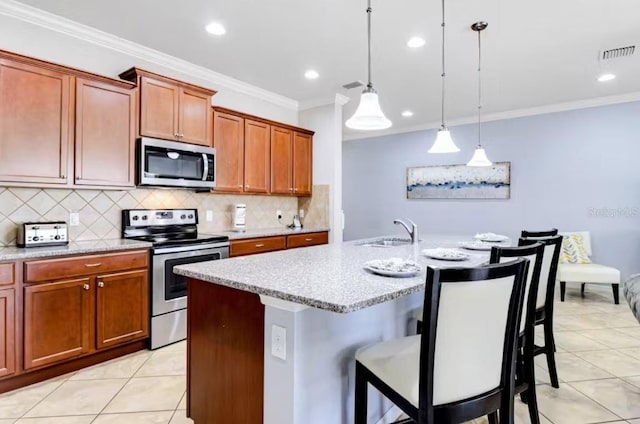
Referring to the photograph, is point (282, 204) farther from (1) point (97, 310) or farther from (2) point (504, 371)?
(2) point (504, 371)

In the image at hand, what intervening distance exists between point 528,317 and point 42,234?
3.29 m

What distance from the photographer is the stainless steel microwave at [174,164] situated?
310cm

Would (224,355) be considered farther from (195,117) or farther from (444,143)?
(195,117)

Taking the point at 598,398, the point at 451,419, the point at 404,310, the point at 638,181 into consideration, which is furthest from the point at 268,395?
the point at 638,181

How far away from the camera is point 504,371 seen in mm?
1262

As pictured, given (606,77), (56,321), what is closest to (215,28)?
(56,321)

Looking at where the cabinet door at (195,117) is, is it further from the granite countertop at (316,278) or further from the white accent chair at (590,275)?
the white accent chair at (590,275)

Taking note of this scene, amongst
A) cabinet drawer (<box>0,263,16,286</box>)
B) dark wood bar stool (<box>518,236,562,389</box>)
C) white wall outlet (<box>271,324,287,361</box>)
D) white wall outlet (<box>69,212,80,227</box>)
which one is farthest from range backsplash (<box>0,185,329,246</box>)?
dark wood bar stool (<box>518,236,562,389</box>)

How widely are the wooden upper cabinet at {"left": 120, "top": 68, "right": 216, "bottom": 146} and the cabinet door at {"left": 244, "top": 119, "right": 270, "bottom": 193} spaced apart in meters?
0.58

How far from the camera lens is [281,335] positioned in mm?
1369

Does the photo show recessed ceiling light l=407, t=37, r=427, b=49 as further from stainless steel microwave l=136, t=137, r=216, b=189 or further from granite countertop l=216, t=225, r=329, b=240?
granite countertop l=216, t=225, r=329, b=240

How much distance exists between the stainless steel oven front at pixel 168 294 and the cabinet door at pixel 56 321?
1.57 feet

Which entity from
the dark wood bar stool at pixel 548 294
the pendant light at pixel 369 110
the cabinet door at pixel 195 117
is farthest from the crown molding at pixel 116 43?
the dark wood bar stool at pixel 548 294

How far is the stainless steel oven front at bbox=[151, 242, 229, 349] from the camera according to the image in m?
2.92
